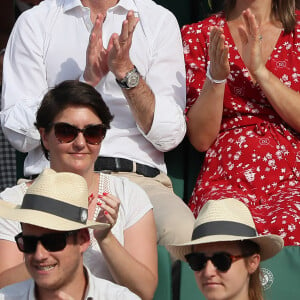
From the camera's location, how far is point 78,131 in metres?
3.81

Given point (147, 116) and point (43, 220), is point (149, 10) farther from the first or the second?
point (43, 220)

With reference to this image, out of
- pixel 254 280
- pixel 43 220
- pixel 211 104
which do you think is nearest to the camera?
pixel 43 220

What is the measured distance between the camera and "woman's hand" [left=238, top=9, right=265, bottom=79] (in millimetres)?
4348

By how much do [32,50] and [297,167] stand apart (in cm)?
134

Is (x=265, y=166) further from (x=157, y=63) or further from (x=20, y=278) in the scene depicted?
(x=20, y=278)

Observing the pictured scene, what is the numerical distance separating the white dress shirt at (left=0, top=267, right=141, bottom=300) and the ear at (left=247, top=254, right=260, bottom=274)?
0.39m

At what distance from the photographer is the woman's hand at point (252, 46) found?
14.3 feet

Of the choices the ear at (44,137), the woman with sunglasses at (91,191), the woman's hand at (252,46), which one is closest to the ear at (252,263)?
the woman with sunglasses at (91,191)

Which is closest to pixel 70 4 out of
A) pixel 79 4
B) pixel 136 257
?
pixel 79 4

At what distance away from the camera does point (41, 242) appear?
3104 millimetres

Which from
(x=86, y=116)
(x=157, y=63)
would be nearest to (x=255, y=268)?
(x=86, y=116)

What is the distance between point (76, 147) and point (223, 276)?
0.92m

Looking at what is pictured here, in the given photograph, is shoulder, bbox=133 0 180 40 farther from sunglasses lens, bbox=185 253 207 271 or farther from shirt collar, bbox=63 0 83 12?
sunglasses lens, bbox=185 253 207 271

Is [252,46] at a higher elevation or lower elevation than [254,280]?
A: higher
